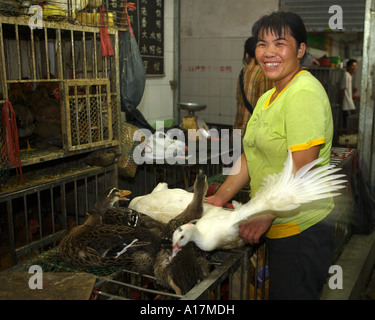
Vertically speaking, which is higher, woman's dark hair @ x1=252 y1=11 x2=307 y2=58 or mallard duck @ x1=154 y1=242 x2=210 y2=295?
woman's dark hair @ x1=252 y1=11 x2=307 y2=58

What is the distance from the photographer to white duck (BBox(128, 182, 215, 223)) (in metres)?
2.55

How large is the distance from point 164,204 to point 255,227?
882 millimetres

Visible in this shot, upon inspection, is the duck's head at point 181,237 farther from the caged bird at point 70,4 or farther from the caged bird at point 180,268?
the caged bird at point 70,4

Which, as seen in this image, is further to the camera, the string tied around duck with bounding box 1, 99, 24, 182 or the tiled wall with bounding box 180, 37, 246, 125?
the tiled wall with bounding box 180, 37, 246, 125

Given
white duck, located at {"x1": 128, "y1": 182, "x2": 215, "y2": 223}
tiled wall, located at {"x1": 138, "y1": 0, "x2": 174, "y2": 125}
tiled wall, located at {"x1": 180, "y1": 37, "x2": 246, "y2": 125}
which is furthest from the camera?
tiled wall, located at {"x1": 180, "y1": 37, "x2": 246, "y2": 125}

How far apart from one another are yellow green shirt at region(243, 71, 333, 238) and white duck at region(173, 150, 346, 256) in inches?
3.4

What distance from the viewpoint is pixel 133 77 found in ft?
16.2

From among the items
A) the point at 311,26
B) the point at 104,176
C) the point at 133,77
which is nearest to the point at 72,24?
the point at 133,77

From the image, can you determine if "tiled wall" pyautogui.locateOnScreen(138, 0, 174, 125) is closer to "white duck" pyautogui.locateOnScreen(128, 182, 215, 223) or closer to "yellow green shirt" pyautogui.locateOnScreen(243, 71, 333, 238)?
"white duck" pyautogui.locateOnScreen(128, 182, 215, 223)

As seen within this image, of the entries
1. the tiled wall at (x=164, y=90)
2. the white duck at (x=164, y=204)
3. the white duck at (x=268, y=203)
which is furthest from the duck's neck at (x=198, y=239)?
the tiled wall at (x=164, y=90)

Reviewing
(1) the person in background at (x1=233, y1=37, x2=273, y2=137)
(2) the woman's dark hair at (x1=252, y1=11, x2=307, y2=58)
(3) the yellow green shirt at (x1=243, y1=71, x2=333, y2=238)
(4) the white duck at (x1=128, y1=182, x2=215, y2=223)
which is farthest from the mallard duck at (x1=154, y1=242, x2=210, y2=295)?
(1) the person in background at (x1=233, y1=37, x2=273, y2=137)

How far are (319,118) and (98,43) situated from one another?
11.6ft

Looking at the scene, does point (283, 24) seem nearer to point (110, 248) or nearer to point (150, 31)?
point (110, 248)
